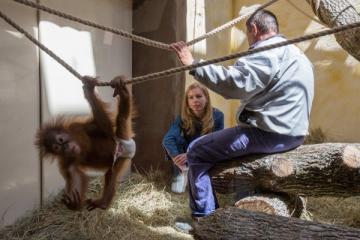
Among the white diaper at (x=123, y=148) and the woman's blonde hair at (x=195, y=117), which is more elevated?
the woman's blonde hair at (x=195, y=117)

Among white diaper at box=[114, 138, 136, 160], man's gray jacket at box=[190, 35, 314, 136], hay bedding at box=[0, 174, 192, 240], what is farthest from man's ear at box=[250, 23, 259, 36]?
hay bedding at box=[0, 174, 192, 240]

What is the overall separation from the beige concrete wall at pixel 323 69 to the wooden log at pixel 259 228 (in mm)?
2653

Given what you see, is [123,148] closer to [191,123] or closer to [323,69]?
[191,123]

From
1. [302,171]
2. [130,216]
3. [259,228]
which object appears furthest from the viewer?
[130,216]

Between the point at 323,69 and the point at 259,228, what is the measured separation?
11.1 ft

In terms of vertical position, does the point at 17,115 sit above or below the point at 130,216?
above

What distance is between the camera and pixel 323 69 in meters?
5.36

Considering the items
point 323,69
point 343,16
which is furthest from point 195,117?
point 323,69

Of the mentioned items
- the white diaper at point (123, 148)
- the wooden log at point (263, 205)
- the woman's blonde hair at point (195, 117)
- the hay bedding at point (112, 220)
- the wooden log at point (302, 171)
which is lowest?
the hay bedding at point (112, 220)

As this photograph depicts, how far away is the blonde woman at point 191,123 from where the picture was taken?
392cm

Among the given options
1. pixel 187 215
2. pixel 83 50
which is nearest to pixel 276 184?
pixel 187 215

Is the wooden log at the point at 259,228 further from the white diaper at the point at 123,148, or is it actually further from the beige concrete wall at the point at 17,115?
the beige concrete wall at the point at 17,115

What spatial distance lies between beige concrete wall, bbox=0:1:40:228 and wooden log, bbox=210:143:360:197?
1.56 meters

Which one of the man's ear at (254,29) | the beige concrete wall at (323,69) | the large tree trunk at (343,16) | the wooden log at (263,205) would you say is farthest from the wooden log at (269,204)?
the beige concrete wall at (323,69)
